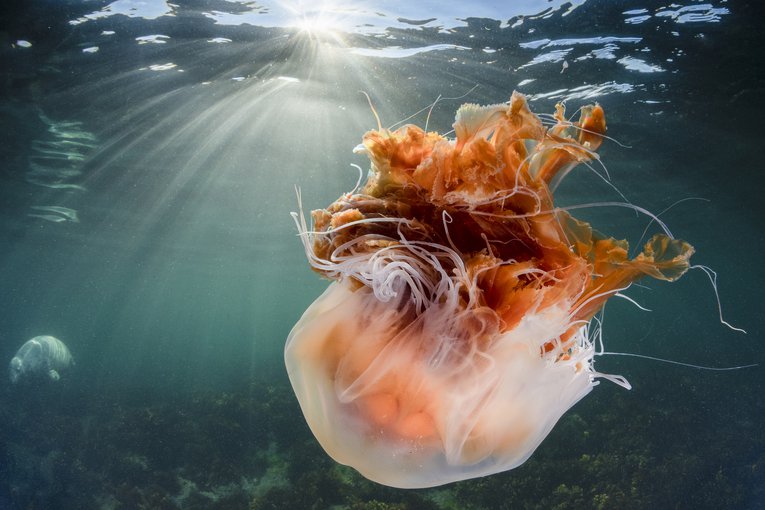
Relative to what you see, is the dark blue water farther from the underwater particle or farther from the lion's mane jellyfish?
the lion's mane jellyfish

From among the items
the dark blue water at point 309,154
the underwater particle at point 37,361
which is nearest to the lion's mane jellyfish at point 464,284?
the dark blue water at point 309,154

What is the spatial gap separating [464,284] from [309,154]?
42.6 ft

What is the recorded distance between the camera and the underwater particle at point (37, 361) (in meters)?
18.2

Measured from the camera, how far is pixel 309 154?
14070 mm

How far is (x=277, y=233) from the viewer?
24.6 metres

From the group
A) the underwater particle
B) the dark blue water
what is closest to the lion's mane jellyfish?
the dark blue water

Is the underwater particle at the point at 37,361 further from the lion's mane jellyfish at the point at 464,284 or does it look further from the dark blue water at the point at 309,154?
the lion's mane jellyfish at the point at 464,284

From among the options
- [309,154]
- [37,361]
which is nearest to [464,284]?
[309,154]

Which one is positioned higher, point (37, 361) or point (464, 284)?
point (464, 284)

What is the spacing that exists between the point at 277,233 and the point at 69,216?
30.4 feet

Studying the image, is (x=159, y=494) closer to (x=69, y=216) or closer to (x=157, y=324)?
(x=69, y=216)

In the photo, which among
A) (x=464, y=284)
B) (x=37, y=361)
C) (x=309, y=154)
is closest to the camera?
(x=464, y=284)

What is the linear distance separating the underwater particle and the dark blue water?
112cm

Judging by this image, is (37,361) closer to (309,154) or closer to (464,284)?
(309,154)
